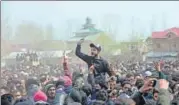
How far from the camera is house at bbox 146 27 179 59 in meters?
3.22

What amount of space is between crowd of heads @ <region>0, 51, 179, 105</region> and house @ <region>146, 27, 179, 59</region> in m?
0.08

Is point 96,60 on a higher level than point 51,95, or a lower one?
higher

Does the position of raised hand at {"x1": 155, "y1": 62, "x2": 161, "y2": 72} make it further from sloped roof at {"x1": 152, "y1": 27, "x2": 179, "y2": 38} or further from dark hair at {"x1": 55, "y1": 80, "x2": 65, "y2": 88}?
dark hair at {"x1": 55, "y1": 80, "x2": 65, "y2": 88}

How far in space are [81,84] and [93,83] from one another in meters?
0.10

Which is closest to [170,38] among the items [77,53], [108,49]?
[108,49]

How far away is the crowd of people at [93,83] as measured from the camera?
2.64 metres

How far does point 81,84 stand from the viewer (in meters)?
3.12

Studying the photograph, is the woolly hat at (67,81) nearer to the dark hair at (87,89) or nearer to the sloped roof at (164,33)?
the dark hair at (87,89)

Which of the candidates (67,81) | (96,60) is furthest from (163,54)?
(67,81)

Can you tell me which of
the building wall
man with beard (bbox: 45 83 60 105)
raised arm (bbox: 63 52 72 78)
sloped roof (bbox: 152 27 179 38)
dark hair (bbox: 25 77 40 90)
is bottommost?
man with beard (bbox: 45 83 60 105)

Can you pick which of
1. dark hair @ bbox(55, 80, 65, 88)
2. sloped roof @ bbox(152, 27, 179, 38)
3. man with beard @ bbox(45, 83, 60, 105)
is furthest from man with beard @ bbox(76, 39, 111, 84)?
sloped roof @ bbox(152, 27, 179, 38)

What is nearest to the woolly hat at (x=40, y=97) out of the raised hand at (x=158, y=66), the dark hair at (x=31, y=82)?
the dark hair at (x=31, y=82)

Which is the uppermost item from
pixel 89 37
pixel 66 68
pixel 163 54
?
pixel 89 37

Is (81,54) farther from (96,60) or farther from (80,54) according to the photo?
(96,60)
